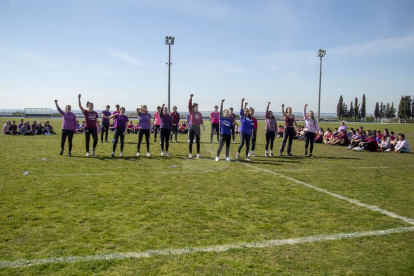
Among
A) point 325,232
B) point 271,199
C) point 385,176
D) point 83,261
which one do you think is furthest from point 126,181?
point 385,176

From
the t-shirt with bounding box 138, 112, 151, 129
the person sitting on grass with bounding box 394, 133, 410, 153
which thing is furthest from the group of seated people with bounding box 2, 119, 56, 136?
the person sitting on grass with bounding box 394, 133, 410, 153

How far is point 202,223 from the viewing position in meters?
4.70

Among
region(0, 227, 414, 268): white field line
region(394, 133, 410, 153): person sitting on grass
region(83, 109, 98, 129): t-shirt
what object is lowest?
region(0, 227, 414, 268): white field line

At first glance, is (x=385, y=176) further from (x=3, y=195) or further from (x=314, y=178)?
(x=3, y=195)

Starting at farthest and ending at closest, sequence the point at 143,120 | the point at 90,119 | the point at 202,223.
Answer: the point at 143,120, the point at 90,119, the point at 202,223

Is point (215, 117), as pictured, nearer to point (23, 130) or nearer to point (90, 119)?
point (90, 119)

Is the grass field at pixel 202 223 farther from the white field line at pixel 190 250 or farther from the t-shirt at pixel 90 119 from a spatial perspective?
the t-shirt at pixel 90 119

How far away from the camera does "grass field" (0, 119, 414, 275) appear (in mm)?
3443

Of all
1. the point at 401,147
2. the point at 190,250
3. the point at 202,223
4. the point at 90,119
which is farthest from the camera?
the point at 401,147

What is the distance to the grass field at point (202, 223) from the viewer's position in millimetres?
3443

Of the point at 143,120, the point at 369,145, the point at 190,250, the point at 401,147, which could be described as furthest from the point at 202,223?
the point at 401,147

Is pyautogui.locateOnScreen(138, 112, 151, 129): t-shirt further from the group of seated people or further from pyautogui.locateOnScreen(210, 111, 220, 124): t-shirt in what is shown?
the group of seated people

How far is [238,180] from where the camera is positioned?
8.04 metres

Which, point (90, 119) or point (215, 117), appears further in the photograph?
point (215, 117)
